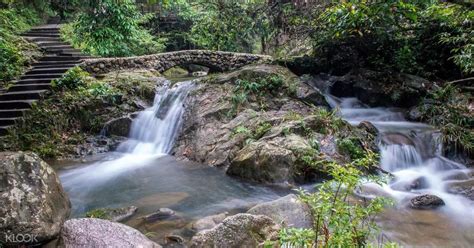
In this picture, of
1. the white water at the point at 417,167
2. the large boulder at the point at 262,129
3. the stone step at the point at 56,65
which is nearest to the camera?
the white water at the point at 417,167

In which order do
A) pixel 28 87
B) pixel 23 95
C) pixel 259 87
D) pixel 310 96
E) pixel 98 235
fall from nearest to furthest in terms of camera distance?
1. pixel 98 235
2. pixel 23 95
3. pixel 310 96
4. pixel 259 87
5. pixel 28 87

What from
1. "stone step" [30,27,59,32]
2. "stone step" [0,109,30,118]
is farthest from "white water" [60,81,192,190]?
"stone step" [30,27,59,32]

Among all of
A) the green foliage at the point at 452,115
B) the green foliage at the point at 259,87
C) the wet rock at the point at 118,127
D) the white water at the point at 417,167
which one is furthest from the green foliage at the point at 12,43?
the green foliage at the point at 452,115

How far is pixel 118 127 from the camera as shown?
31.9 ft

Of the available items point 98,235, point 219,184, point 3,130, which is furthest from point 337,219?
point 3,130

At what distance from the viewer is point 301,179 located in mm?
6184

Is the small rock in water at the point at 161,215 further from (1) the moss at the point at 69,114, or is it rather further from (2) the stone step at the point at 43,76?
(2) the stone step at the point at 43,76

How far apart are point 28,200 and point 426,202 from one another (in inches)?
208

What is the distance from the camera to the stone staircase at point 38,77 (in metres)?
8.83

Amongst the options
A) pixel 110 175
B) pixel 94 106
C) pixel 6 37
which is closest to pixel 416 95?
pixel 110 175

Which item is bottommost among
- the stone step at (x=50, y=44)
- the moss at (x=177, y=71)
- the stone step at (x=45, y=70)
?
the moss at (x=177, y=71)

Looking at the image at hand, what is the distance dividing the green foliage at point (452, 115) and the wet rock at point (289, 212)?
15.3ft

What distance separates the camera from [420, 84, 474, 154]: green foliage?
7.07 meters

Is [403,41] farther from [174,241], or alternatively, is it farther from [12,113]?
[12,113]
